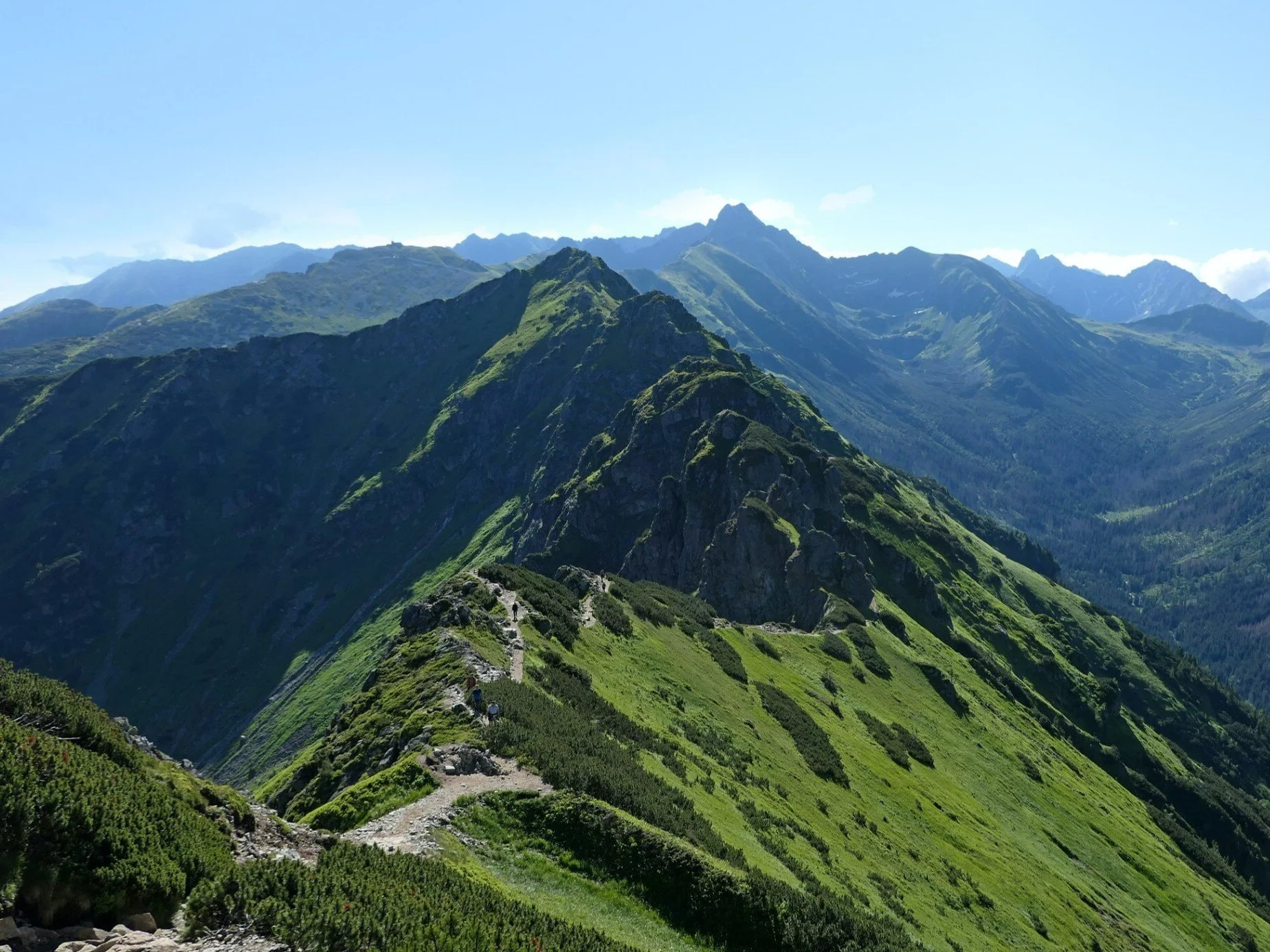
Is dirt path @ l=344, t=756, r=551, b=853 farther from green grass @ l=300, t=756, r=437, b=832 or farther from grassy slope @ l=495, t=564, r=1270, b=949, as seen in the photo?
grassy slope @ l=495, t=564, r=1270, b=949

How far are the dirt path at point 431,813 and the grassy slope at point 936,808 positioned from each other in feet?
36.0

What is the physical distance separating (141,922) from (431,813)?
14673 millimetres

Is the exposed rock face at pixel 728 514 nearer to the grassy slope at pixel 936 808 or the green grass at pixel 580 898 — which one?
the grassy slope at pixel 936 808

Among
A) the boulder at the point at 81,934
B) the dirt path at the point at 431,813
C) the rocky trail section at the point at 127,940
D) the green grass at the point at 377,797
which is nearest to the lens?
the rocky trail section at the point at 127,940

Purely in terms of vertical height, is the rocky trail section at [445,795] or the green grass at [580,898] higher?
the rocky trail section at [445,795]

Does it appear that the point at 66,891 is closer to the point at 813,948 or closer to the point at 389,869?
the point at 389,869

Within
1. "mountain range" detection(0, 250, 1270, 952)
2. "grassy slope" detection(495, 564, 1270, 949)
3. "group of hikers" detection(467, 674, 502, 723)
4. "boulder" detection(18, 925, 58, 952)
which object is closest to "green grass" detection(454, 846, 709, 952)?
"mountain range" detection(0, 250, 1270, 952)

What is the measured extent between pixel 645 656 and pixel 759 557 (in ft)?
183

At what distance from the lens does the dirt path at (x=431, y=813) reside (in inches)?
1132

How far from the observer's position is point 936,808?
6944cm

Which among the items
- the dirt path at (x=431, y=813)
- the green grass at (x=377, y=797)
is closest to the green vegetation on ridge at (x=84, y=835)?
the dirt path at (x=431, y=813)

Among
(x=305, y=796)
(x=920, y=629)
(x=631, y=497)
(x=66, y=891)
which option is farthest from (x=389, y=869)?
(x=631, y=497)

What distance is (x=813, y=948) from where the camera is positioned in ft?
90.2

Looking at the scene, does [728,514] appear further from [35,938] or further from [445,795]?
[35,938]
